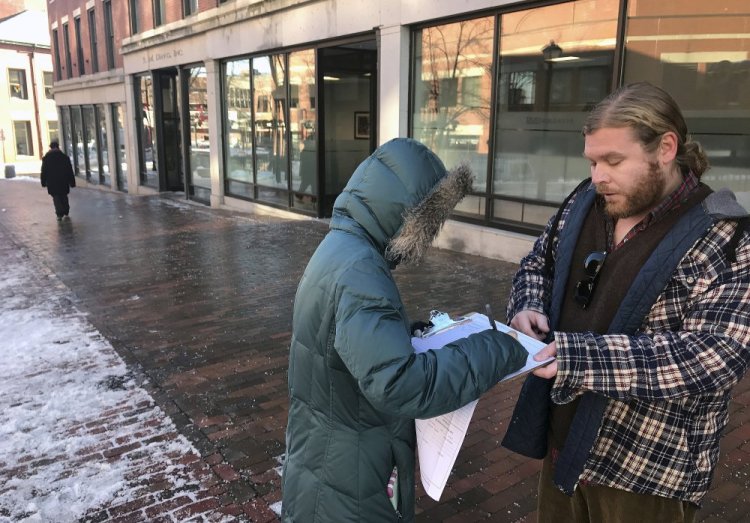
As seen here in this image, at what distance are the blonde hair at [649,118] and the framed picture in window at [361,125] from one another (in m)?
11.8

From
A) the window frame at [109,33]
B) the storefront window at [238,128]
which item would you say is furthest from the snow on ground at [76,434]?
the window frame at [109,33]

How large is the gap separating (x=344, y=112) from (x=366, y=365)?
1201 cm

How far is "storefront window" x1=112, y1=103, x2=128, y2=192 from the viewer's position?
75.1 feet

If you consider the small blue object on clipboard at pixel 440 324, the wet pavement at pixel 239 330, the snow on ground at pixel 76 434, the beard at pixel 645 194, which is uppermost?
the beard at pixel 645 194

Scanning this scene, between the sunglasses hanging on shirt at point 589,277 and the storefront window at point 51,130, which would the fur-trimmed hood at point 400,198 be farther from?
the storefront window at point 51,130

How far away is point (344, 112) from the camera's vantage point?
1301cm

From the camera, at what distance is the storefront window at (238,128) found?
14766mm

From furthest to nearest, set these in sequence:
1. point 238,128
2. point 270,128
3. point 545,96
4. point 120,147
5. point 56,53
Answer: point 56,53 → point 120,147 → point 238,128 → point 270,128 → point 545,96

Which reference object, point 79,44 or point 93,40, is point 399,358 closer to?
point 93,40

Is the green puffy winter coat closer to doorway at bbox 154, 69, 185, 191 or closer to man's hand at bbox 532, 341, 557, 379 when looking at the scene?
man's hand at bbox 532, 341, 557, 379

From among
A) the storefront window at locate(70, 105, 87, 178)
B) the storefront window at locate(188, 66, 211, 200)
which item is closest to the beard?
the storefront window at locate(188, 66, 211, 200)

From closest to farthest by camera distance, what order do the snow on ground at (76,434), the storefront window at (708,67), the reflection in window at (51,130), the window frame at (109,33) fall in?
the snow on ground at (76,434) < the storefront window at (708,67) < the window frame at (109,33) < the reflection in window at (51,130)

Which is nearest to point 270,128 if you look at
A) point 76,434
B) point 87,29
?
point 76,434

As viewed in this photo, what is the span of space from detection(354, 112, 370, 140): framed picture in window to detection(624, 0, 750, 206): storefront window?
7012 millimetres
